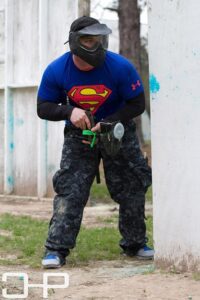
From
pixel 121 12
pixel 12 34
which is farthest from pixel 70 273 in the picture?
pixel 121 12

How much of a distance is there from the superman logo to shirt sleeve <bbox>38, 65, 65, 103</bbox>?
0.31 feet

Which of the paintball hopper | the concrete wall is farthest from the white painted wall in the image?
the concrete wall

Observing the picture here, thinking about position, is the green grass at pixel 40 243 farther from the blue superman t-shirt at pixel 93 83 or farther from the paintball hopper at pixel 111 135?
the blue superman t-shirt at pixel 93 83

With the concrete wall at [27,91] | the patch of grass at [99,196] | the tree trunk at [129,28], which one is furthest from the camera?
the tree trunk at [129,28]

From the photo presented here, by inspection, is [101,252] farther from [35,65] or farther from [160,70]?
[35,65]

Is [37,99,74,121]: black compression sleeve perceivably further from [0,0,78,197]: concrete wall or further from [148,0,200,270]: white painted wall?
[0,0,78,197]: concrete wall

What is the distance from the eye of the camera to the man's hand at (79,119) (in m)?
5.26

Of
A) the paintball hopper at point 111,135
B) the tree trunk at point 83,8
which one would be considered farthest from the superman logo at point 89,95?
the tree trunk at point 83,8

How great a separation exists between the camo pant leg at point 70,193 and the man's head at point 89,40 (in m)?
0.63

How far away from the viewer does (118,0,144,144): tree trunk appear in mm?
16453

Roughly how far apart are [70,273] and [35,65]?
17.7ft

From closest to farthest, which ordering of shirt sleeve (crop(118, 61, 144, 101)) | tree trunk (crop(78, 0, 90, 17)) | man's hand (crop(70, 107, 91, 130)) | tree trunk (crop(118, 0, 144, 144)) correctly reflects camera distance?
man's hand (crop(70, 107, 91, 130)), shirt sleeve (crop(118, 61, 144, 101)), tree trunk (crop(78, 0, 90, 17)), tree trunk (crop(118, 0, 144, 144))

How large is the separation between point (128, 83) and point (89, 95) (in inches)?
11.3

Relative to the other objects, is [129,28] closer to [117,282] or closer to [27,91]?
[27,91]
